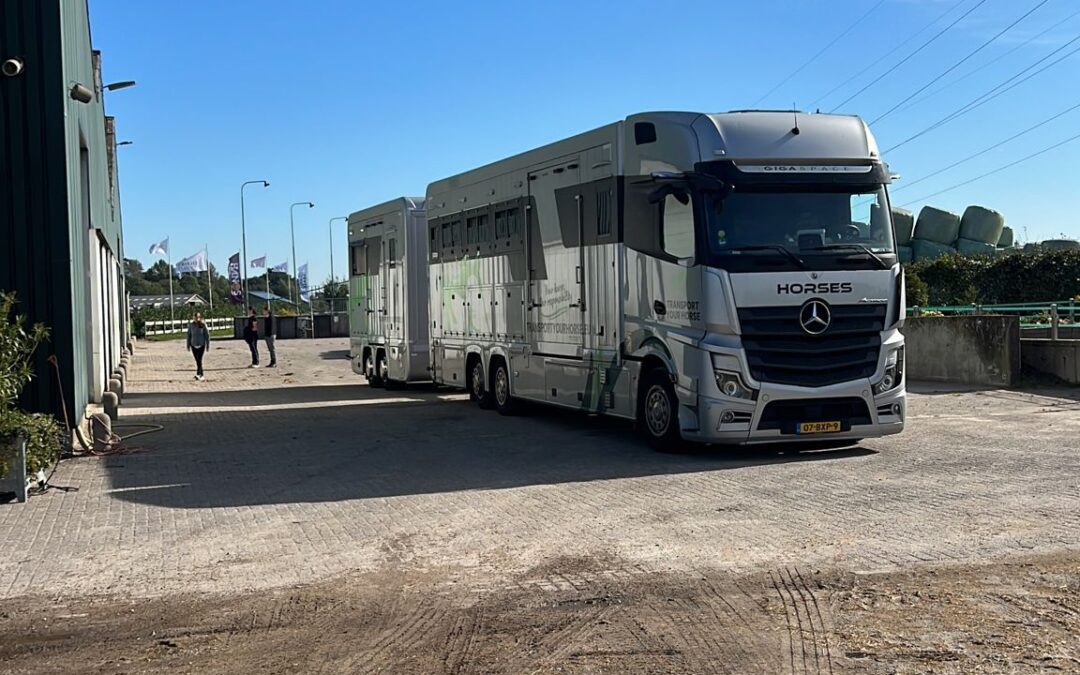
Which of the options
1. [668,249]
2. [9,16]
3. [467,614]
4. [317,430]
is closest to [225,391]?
[317,430]

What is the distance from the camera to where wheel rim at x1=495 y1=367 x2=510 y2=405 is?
1736 centimetres

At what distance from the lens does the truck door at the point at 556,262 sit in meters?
14.6

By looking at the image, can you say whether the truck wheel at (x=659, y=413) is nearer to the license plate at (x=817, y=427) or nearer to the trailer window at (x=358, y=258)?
the license plate at (x=817, y=427)

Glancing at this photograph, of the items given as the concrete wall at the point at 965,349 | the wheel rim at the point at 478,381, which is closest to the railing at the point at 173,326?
the concrete wall at the point at 965,349

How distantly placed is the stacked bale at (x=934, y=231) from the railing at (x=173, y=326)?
141ft

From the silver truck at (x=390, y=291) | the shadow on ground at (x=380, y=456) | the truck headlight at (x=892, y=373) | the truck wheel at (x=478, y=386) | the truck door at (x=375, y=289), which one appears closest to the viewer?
the shadow on ground at (x=380, y=456)

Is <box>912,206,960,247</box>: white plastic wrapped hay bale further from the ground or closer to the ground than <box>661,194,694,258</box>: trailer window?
further from the ground

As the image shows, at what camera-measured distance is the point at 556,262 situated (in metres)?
15.2

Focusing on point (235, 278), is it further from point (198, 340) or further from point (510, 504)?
point (510, 504)

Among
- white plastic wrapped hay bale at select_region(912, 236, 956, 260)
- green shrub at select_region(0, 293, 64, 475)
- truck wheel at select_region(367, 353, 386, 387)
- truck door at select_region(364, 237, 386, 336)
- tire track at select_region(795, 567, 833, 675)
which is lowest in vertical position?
tire track at select_region(795, 567, 833, 675)

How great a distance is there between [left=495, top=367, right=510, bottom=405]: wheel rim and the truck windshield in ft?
19.8

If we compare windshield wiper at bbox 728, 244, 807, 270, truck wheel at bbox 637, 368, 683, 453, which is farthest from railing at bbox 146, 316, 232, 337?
windshield wiper at bbox 728, 244, 807, 270

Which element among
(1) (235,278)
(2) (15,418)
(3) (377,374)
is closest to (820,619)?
(2) (15,418)

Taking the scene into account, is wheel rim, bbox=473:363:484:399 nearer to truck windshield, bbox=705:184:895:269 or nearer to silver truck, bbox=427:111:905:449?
silver truck, bbox=427:111:905:449
